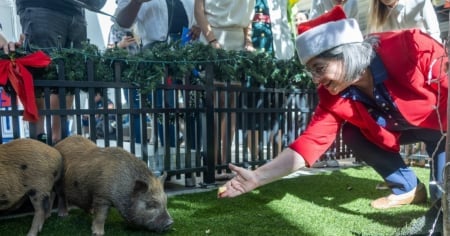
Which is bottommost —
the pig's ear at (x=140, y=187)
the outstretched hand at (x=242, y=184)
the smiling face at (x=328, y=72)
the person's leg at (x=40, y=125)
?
the pig's ear at (x=140, y=187)

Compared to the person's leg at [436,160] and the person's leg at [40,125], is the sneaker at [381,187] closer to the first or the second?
the person's leg at [436,160]

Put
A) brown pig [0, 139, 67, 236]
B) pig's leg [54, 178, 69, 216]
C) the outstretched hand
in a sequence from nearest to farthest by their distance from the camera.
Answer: the outstretched hand < brown pig [0, 139, 67, 236] < pig's leg [54, 178, 69, 216]

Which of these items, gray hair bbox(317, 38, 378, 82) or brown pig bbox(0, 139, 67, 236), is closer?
gray hair bbox(317, 38, 378, 82)

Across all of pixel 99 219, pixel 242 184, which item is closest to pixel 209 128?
pixel 99 219

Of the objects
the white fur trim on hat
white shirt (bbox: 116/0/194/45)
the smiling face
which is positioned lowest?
the smiling face

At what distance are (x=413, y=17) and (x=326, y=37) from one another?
1.30 metres

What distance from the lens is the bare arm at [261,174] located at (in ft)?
7.24

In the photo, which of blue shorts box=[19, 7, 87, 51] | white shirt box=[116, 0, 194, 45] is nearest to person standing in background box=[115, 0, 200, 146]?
white shirt box=[116, 0, 194, 45]

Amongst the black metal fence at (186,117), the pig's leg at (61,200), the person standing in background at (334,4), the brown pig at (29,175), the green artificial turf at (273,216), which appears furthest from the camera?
the person standing in background at (334,4)

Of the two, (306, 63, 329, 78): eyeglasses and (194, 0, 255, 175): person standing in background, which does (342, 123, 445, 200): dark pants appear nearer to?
(306, 63, 329, 78): eyeglasses

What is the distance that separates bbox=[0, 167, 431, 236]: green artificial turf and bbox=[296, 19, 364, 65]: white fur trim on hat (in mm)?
1096

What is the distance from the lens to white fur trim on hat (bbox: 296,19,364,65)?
2.23m

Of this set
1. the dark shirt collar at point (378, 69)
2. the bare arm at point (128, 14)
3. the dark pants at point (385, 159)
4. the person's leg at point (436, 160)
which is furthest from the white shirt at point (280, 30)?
the dark shirt collar at point (378, 69)

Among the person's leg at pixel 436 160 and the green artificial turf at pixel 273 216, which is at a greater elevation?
the person's leg at pixel 436 160
